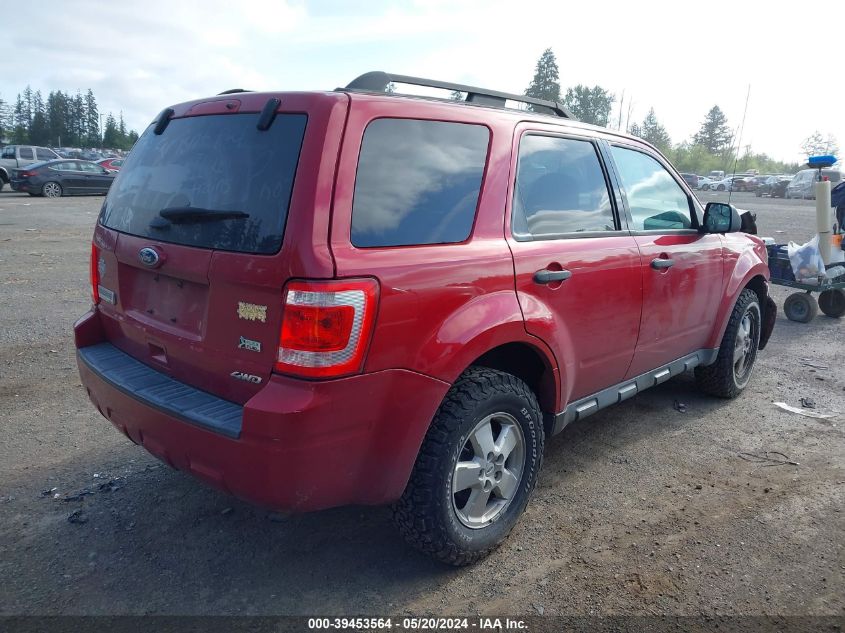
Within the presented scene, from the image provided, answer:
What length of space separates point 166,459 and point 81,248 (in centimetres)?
1030

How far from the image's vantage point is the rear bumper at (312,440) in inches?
87.7

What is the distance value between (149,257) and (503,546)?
2.09 m

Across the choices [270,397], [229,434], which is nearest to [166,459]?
[229,434]

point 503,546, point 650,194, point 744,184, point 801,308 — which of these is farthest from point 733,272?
point 744,184

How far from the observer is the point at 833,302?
8.07 m

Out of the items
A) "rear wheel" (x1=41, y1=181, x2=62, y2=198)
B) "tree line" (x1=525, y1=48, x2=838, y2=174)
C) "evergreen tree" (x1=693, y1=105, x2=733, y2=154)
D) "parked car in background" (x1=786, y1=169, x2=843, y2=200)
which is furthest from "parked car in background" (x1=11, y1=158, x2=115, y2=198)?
"evergreen tree" (x1=693, y1=105, x2=733, y2=154)

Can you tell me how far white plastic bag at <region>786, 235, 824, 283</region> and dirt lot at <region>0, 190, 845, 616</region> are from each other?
3.49 m

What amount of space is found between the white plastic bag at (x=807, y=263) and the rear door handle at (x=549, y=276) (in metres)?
5.73

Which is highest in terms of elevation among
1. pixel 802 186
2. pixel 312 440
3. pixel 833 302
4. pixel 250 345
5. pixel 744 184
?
pixel 744 184

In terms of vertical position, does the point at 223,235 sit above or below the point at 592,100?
below

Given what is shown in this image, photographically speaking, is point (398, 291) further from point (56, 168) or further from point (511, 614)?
point (56, 168)

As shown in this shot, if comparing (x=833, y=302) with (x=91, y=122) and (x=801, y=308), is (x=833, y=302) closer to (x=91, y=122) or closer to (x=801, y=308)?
(x=801, y=308)

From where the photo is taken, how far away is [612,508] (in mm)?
3391

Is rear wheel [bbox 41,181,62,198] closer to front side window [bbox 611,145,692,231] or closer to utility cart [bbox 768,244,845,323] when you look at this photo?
utility cart [bbox 768,244,845,323]
